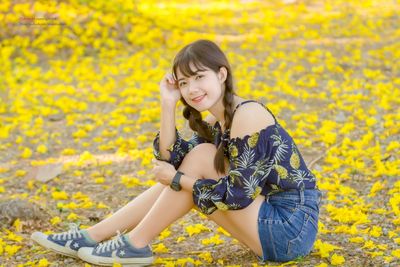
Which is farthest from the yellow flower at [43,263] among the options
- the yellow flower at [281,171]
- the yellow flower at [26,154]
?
the yellow flower at [26,154]

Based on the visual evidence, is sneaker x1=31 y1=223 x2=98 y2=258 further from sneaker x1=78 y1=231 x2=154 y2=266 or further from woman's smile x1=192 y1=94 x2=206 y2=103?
woman's smile x1=192 y1=94 x2=206 y2=103

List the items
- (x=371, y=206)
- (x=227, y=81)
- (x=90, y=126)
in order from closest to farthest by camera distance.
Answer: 1. (x=227, y=81)
2. (x=371, y=206)
3. (x=90, y=126)

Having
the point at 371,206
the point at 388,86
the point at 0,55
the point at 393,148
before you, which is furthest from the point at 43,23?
the point at 371,206

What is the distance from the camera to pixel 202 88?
313cm

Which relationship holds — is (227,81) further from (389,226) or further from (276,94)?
(276,94)

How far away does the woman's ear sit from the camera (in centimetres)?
313

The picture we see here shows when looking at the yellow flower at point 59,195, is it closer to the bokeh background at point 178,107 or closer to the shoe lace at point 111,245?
the bokeh background at point 178,107

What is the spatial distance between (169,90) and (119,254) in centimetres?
84

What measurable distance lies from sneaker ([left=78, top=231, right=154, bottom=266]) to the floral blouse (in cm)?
45

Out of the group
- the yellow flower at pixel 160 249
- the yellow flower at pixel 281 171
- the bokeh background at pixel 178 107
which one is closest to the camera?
the yellow flower at pixel 281 171

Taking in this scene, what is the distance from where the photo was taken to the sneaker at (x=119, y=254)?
10.8ft

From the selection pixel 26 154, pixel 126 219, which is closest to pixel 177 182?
pixel 126 219

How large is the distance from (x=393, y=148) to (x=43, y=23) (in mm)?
5075

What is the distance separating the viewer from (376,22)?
9.73m
